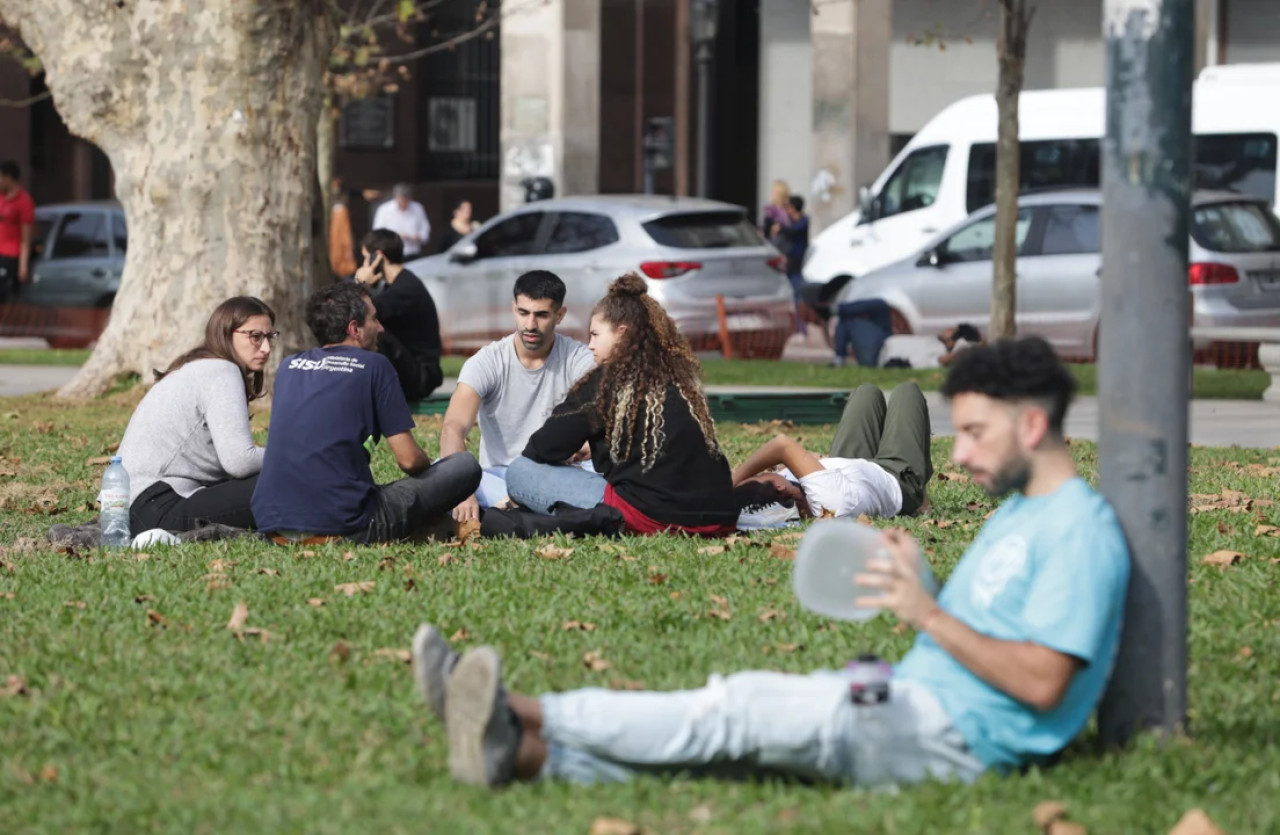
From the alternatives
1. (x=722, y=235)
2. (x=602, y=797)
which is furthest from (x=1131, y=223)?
(x=722, y=235)

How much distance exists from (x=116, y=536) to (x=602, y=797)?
4601 millimetres

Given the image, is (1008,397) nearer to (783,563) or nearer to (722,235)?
(783,563)

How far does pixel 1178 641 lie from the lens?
473cm

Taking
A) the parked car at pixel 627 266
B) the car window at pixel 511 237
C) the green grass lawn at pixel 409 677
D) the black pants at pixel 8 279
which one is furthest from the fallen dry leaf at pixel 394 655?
the black pants at pixel 8 279

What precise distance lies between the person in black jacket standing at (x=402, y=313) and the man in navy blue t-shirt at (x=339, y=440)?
12.3ft

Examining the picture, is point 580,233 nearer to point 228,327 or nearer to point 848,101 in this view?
point 848,101

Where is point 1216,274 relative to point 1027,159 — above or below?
below

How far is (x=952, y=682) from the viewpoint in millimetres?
4492

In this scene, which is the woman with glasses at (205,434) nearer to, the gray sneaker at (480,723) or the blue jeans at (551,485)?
the blue jeans at (551,485)

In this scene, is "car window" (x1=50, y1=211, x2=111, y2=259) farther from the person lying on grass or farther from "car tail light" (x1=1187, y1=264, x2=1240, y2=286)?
the person lying on grass

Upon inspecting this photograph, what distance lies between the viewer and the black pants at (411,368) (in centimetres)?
1221

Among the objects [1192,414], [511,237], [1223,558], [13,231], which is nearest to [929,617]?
[1223,558]

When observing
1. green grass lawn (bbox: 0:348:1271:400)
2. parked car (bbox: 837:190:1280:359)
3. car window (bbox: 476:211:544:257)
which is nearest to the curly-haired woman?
green grass lawn (bbox: 0:348:1271:400)

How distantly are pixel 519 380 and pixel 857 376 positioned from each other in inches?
371
